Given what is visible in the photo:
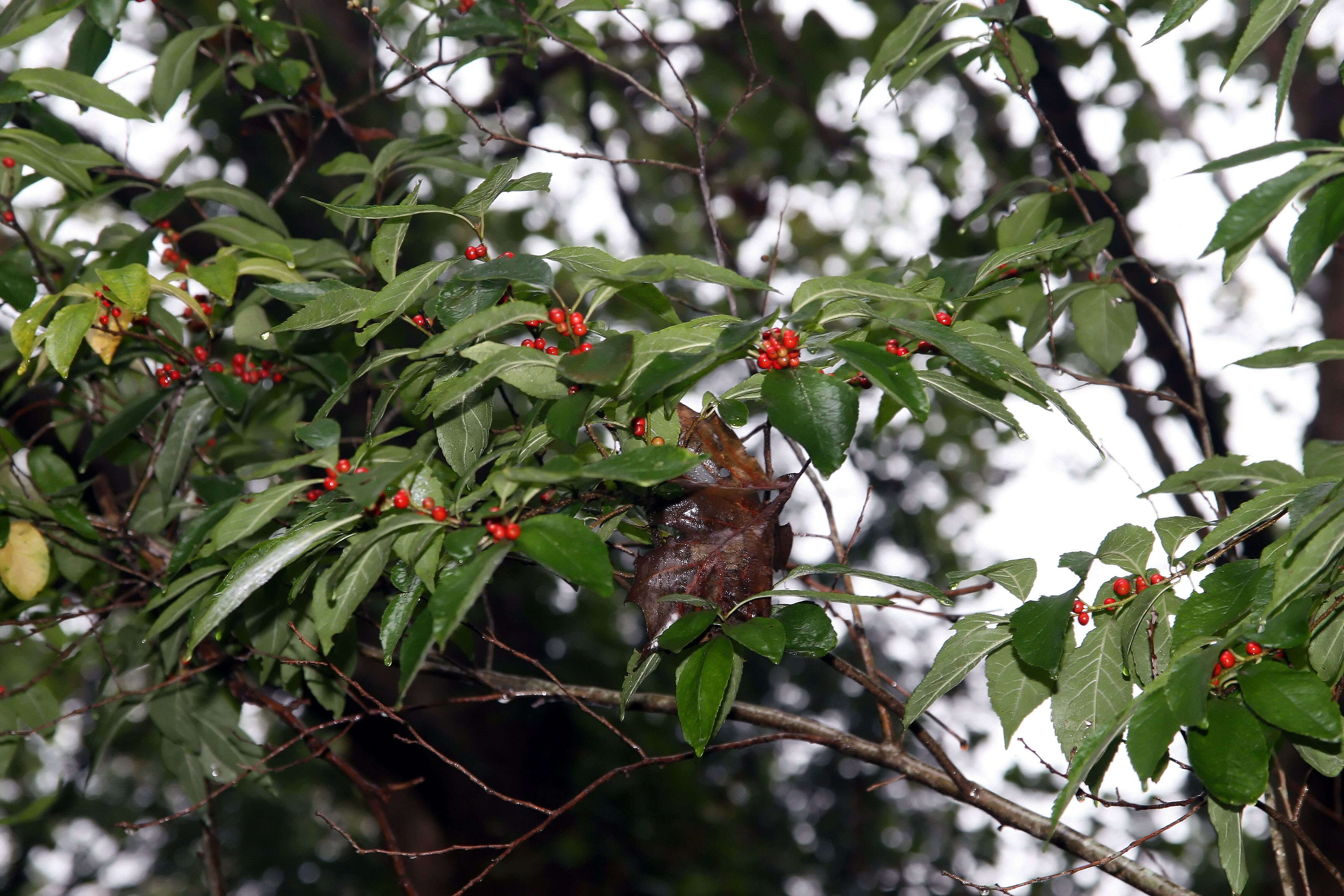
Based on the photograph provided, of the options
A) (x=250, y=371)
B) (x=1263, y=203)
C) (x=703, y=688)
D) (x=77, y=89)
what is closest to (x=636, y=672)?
(x=703, y=688)

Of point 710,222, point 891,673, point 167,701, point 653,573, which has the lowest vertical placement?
point 891,673

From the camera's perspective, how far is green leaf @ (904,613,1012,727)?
1.18m

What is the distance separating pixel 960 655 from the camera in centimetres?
119

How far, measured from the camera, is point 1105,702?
111cm

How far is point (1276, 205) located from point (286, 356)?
5.14 feet

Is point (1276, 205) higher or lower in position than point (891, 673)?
higher

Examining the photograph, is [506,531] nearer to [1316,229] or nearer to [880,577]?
[880,577]

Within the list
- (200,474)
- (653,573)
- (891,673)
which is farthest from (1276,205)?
(891,673)

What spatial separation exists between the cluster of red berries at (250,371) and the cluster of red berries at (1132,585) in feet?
4.98

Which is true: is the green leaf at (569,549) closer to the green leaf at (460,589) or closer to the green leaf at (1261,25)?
the green leaf at (460,589)

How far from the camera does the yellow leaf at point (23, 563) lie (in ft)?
5.24

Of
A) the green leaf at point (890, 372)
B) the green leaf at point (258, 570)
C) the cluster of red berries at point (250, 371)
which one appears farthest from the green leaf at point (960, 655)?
the cluster of red berries at point (250, 371)

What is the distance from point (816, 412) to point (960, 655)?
48cm

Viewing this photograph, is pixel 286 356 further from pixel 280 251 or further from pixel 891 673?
pixel 891 673
